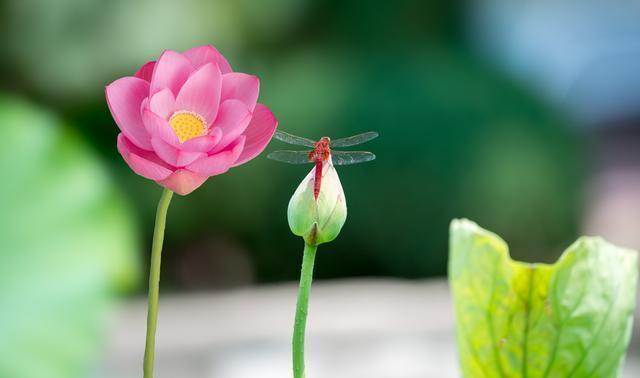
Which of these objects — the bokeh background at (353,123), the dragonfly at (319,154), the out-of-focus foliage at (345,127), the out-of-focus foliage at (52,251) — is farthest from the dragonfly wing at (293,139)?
the out-of-focus foliage at (345,127)

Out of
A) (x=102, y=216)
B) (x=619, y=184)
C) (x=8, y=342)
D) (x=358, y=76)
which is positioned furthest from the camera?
(x=619, y=184)

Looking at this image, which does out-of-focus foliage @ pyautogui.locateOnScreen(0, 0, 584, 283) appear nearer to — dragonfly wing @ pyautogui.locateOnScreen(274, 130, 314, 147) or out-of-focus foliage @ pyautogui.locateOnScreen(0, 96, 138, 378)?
out-of-focus foliage @ pyautogui.locateOnScreen(0, 96, 138, 378)

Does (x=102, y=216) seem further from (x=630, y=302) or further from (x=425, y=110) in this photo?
(x=425, y=110)

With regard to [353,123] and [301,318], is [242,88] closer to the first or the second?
[301,318]

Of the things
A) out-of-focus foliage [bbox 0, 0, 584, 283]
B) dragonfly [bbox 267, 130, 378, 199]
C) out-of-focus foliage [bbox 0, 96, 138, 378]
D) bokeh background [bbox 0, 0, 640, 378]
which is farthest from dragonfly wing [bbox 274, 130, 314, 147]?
out-of-focus foliage [bbox 0, 0, 584, 283]

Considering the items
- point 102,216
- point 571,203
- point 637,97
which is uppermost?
point 637,97

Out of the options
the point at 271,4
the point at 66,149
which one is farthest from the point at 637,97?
the point at 66,149
